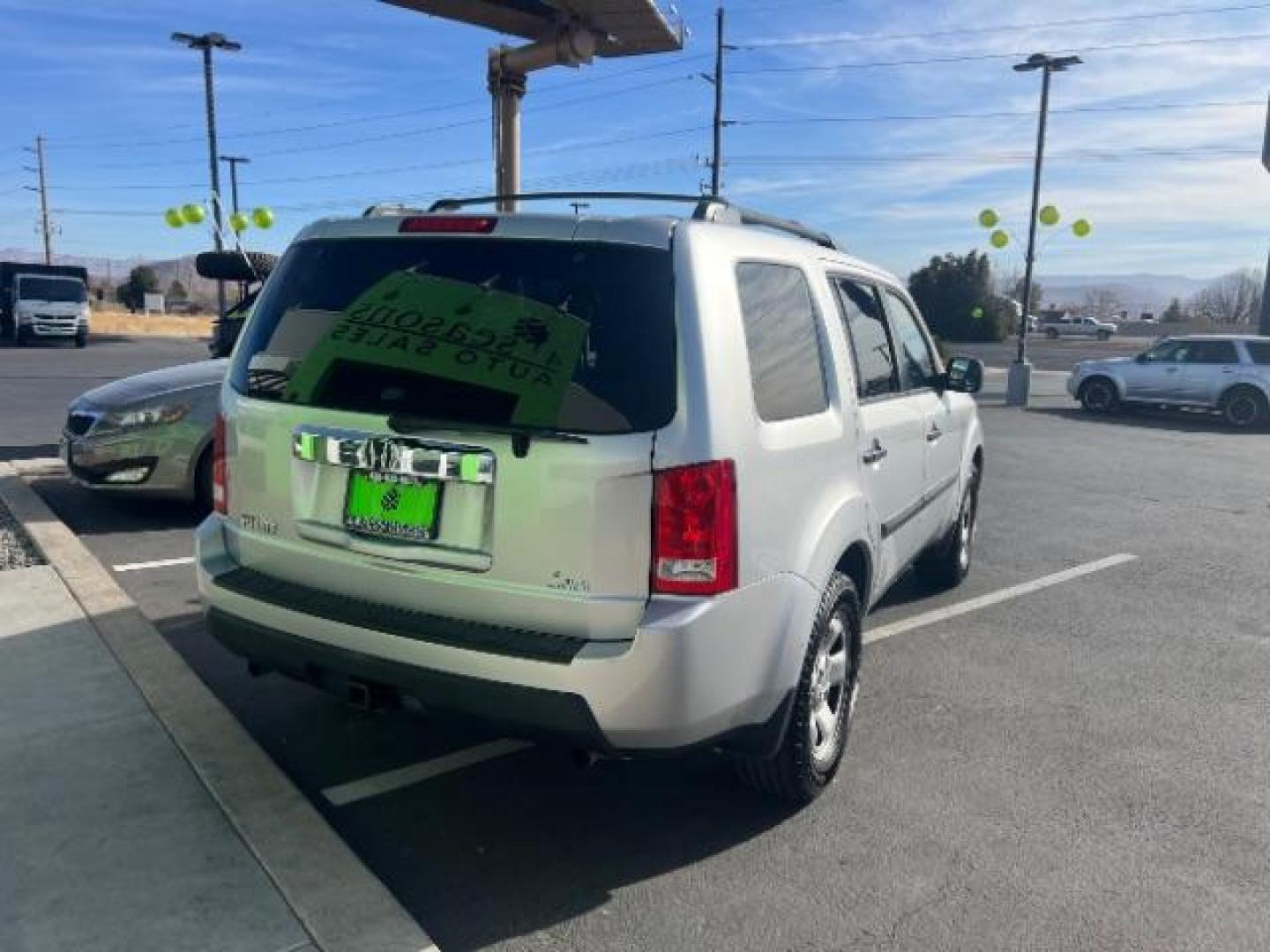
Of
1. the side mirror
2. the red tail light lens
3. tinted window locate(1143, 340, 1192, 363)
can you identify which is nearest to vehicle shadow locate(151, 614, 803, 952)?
the red tail light lens

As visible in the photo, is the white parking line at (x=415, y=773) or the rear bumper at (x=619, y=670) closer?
the rear bumper at (x=619, y=670)

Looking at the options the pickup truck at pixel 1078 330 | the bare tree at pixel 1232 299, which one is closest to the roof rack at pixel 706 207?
the pickup truck at pixel 1078 330

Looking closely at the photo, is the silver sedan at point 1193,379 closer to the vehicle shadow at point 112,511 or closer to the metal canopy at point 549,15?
the metal canopy at point 549,15

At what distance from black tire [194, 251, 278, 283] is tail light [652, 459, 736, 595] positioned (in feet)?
22.4

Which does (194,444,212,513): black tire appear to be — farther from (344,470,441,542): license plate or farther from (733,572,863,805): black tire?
(733,572,863,805): black tire

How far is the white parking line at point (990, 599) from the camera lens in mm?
5270

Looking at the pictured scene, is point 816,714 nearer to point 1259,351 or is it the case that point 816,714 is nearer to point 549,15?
point 549,15

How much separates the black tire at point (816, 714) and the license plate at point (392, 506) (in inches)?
47.6

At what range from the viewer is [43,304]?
2878 cm

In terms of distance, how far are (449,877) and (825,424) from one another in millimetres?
1827

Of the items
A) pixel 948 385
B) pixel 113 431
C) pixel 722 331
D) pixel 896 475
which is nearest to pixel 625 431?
pixel 722 331

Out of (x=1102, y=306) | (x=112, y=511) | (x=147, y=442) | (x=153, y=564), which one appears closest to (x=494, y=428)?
(x=153, y=564)

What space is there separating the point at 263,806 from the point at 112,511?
5.02 meters

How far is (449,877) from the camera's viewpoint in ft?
9.51
